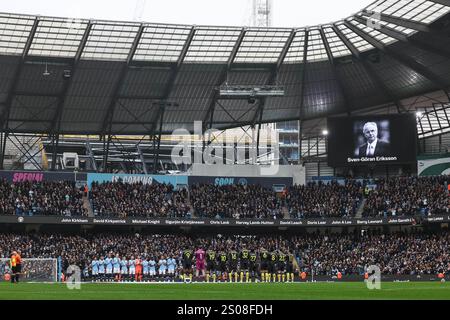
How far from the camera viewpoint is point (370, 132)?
66.9 meters

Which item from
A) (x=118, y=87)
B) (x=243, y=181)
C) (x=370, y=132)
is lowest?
(x=243, y=181)

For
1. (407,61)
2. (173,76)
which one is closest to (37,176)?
(173,76)

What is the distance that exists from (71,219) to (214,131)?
55.3 feet

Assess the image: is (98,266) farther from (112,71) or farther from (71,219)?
(112,71)

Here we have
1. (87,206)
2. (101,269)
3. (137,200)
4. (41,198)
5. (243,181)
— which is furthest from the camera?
(243,181)

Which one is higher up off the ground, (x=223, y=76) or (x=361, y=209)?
(x=223, y=76)

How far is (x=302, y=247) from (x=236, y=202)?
7.31 m

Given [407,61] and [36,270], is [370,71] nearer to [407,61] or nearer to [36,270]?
[407,61]

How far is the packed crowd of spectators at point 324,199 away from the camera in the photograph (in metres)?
66.5

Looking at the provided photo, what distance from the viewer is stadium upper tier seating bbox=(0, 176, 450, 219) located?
6209 centimetres

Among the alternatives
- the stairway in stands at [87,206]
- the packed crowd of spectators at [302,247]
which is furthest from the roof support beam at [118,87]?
the packed crowd of spectators at [302,247]

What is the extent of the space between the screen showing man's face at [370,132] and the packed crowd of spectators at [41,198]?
25030mm

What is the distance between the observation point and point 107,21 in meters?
55.8

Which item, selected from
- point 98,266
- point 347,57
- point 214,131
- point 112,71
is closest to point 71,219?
point 98,266
